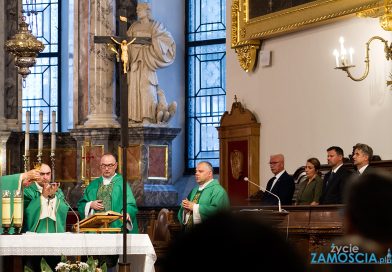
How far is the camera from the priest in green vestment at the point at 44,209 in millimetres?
10484

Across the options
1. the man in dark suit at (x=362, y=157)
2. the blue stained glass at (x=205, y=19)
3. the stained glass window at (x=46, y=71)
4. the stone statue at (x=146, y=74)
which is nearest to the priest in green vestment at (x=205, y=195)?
the man in dark suit at (x=362, y=157)

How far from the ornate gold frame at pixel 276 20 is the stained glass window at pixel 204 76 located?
3266 mm

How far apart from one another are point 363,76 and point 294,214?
8.48 feet

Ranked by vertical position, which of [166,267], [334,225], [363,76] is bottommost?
[334,225]

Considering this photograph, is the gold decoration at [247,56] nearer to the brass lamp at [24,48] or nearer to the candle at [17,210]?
the brass lamp at [24,48]

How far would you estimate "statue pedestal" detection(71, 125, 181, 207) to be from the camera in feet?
55.6

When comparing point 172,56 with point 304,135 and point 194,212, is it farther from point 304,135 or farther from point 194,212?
point 194,212

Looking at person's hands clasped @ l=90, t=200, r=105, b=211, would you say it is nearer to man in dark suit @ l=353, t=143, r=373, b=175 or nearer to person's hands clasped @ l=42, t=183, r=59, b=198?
person's hands clasped @ l=42, t=183, r=59, b=198

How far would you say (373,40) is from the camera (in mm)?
12258

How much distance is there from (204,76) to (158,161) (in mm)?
2217

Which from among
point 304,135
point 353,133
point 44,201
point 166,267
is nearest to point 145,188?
point 304,135

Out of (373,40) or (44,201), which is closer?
(44,201)

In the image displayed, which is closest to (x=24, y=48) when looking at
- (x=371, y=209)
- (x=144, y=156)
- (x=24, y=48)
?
(x=24, y=48)
